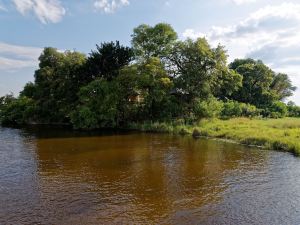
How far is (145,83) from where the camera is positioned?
4453cm

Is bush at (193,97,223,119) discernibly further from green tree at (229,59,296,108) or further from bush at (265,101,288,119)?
green tree at (229,59,296,108)

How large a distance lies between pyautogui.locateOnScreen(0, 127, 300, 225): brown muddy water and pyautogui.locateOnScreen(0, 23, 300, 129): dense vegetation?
18.1m

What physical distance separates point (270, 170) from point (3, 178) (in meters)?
17.1

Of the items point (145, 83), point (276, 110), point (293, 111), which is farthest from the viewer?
point (293, 111)

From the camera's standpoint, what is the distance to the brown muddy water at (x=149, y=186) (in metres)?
12.9

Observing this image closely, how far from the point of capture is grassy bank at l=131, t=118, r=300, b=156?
2748 cm

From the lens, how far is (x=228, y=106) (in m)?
54.2

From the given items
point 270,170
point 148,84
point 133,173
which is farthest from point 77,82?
point 270,170

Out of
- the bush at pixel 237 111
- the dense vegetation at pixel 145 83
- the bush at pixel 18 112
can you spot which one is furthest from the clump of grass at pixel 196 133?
the bush at pixel 18 112

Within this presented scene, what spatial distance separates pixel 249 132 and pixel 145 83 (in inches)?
690

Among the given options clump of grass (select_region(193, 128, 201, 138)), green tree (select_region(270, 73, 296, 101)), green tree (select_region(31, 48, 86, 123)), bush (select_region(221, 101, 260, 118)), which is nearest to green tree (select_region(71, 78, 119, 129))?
green tree (select_region(31, 48, 86, 123))

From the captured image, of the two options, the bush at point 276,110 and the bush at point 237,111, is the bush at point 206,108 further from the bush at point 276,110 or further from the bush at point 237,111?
the bush at point 276,110

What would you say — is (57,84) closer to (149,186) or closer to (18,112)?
(18,112)

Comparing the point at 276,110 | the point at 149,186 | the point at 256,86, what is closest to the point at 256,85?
the point at 256,86
